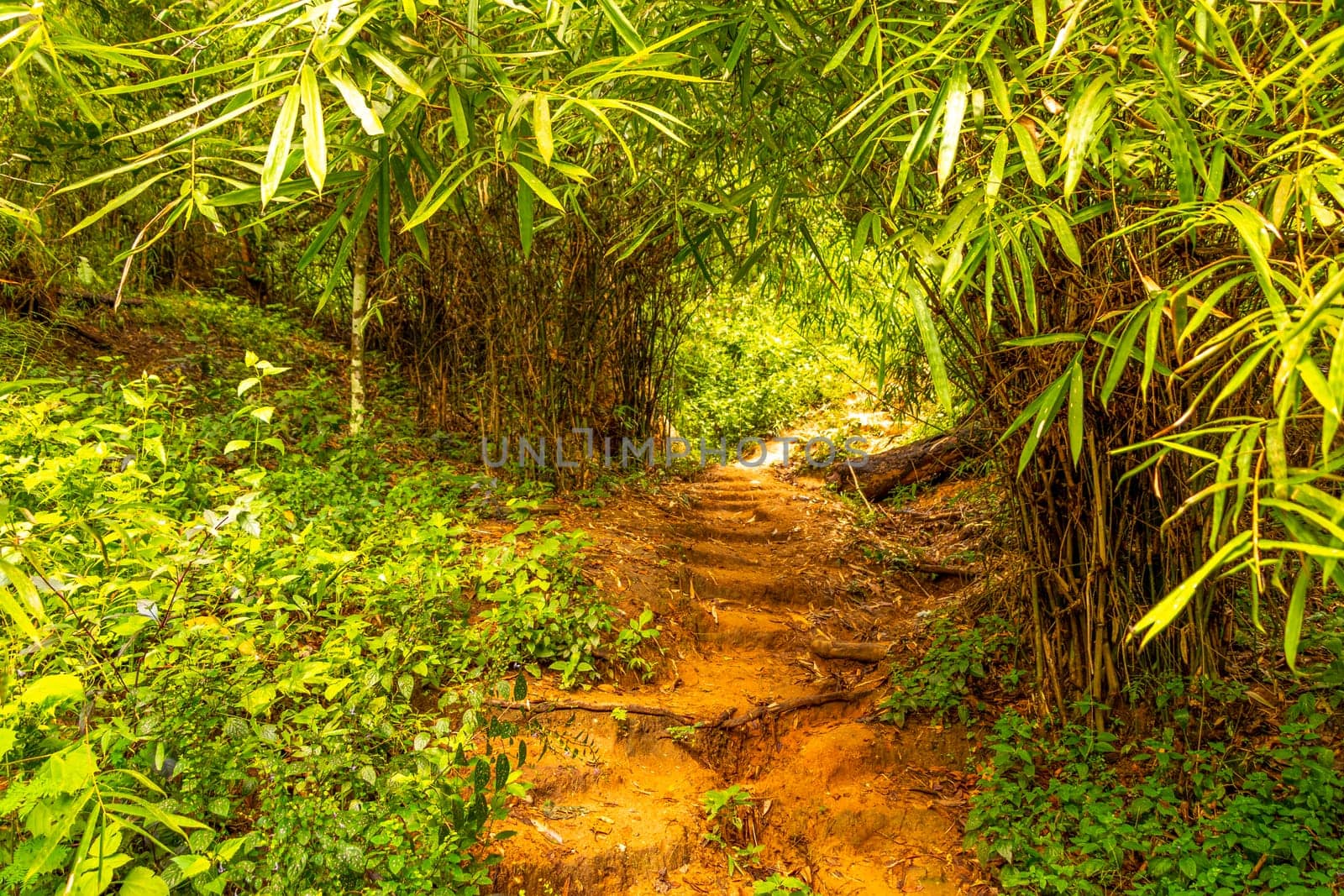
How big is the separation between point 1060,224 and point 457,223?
2629 mm

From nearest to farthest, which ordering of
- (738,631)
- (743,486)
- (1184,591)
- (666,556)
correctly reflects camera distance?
(1184,591) < (738,631) < (666,556) < (743,486)

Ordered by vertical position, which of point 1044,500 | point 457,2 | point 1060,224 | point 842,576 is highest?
point 457,2

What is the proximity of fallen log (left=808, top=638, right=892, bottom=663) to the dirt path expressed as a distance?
3 centimetres

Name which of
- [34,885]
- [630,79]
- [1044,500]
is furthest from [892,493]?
[34,885]

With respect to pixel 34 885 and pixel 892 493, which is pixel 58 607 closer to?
pixel 34 885

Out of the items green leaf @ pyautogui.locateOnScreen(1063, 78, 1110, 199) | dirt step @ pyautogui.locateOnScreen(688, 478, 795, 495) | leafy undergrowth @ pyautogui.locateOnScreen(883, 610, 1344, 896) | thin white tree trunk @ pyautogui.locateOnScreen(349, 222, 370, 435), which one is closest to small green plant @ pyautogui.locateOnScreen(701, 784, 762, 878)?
leafy undergrowth @ pyautogui.locateOnScreen(883, 610, 1344, 896)

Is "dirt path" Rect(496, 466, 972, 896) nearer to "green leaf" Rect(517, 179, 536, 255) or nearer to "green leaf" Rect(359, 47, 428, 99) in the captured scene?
"green leaf" Rect(517, 179, 536, 255)

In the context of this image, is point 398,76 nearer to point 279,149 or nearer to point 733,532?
point 279,149

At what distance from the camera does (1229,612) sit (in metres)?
1.82

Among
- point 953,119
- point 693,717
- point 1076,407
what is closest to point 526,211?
point 953,119

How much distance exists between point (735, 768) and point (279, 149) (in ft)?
6.24

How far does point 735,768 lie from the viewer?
2127 mm

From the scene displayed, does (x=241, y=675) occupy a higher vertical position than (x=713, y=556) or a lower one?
higher

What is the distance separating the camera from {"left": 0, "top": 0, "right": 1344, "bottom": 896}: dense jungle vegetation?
0.96m
